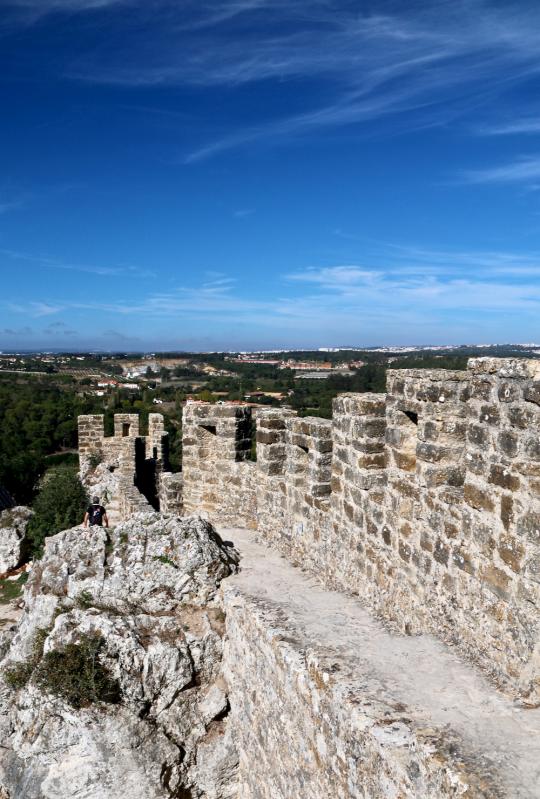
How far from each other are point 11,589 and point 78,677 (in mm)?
9204

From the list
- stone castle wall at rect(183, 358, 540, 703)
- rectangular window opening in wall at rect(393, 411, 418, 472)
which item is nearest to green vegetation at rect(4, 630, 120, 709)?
stone castle wall at rect(183, 358, 540, 703)

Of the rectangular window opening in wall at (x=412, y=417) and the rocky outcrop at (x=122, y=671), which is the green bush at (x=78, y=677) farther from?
the rectangular window opening in wall at (x=412, y=417)

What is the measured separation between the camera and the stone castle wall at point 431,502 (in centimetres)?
336

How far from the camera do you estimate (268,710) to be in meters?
4.75

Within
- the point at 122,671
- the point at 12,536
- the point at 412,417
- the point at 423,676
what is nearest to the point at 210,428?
the point at 122,671

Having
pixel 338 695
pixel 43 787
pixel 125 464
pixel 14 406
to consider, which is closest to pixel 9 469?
pixel 125 464

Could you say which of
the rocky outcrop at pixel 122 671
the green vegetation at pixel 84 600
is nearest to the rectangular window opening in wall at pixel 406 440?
the rocky outcrop at pixel 122 671

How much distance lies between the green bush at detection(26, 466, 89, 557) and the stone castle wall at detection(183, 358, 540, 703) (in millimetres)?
9475

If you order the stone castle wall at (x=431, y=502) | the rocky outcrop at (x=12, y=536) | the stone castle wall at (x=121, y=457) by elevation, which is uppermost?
the stone castle wall at (x=431, y=502)

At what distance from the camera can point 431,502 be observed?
14.2 ft

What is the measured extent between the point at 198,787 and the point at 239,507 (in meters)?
3.25

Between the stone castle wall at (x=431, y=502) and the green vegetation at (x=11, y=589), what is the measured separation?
7.94 meters

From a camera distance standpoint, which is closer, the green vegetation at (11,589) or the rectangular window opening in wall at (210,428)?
the rectangular window opening in wall at (210,428)

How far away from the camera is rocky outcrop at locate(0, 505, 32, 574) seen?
14242mm
